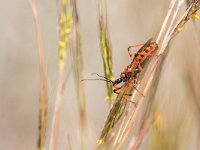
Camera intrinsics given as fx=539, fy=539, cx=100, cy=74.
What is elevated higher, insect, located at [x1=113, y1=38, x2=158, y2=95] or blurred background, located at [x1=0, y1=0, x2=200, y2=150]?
blurred background, located at [x1=0, y1=0, x2=200, y2=150]

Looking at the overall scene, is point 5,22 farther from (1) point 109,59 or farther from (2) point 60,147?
(1) point 109,59

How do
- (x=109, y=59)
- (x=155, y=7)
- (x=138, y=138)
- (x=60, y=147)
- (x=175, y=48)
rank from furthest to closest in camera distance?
(x=60, y=147) < (x=155, y=7) < (x=175, y=48) < (x=109, y=59) < (x=138, y=138)

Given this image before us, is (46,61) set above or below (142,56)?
above

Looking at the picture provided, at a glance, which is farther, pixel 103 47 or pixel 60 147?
pixel 60 147

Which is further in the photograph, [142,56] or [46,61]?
[46,61]

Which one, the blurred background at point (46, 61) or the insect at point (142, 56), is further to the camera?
the blurred background at point (46, 61)

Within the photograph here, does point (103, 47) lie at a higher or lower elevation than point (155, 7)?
lower

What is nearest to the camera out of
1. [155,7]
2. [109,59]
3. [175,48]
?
[109,59]

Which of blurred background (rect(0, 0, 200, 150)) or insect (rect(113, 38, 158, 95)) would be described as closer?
insect (rect(113, 38, 158, 95))

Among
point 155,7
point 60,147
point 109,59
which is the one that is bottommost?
point 60,147

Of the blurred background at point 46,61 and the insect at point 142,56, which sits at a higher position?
the blurred background at point 46,61

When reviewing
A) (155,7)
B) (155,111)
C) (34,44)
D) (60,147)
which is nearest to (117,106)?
(155,111)
